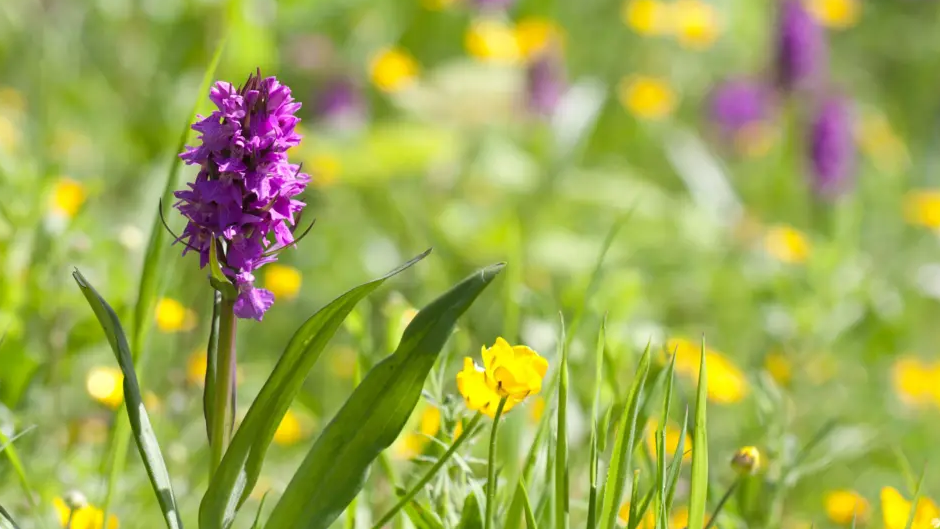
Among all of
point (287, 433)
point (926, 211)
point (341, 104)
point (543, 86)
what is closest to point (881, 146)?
point (926, 211)

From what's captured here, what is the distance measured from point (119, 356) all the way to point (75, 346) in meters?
0.80

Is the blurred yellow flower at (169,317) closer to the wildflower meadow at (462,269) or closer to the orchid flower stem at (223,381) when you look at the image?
the wildflower meadow at (462,269)

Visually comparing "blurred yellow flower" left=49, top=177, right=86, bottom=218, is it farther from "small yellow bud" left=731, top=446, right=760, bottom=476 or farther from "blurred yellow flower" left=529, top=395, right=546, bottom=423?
"small yellow bud" left=731, top=446, right=760, bottom=476

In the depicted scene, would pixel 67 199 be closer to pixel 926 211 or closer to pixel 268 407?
pixel 268 407

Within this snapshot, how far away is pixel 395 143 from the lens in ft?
9.12

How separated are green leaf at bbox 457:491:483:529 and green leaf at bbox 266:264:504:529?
6.5 inches

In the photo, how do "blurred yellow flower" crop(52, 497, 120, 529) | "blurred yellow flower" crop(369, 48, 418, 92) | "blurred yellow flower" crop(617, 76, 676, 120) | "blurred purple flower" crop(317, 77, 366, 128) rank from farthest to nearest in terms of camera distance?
1. "blurred yellow flower" crop(617, 76, 676, 120)
2. "blurred purple flower" crop(317, 77, 366, 128)
3. "blurred yellow flower" crop(369, 48, 418, 92)
4. "blurred yellow flower" crop(52, 497, 120, 529)

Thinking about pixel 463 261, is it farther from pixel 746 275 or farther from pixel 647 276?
pixel 746 275

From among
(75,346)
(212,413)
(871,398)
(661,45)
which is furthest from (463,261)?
(661,45)

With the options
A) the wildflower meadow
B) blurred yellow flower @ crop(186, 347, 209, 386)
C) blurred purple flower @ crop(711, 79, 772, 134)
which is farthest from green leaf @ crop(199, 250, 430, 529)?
blurred purple flower @ crop(711, 79, 772, 134)

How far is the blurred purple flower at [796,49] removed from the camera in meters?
3.04

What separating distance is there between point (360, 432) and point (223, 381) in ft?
0.44

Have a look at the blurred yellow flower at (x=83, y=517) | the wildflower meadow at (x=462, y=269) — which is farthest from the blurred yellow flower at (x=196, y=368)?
the blurred yellow flower at (x=83, y=517)

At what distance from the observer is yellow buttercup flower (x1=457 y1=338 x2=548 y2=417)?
919 mm
